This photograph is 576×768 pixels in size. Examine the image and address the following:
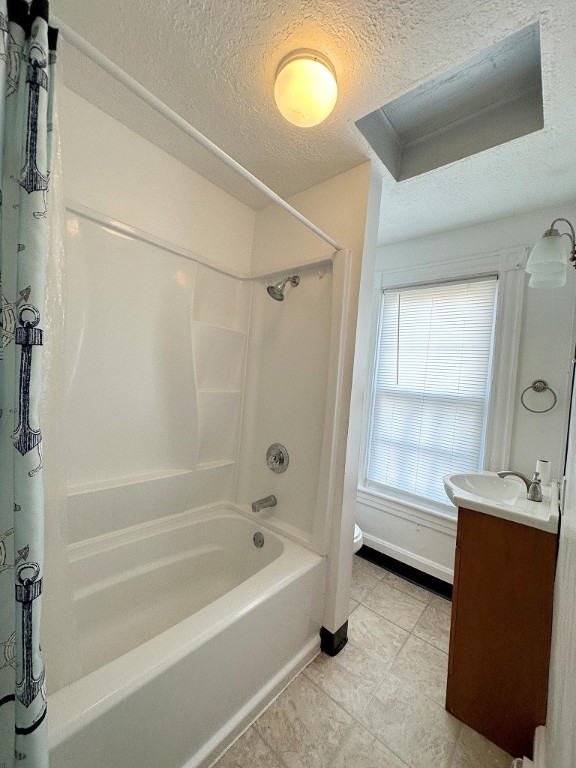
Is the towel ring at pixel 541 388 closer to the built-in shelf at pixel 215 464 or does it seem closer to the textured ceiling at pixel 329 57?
the textured ceiling at pixel 329 57

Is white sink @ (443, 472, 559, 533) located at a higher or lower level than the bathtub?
higher

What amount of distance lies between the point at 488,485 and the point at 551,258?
1.16 m

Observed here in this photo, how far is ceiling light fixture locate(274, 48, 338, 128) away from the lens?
0.93m

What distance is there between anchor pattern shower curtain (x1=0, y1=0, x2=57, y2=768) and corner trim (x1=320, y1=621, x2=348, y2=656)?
1229mm

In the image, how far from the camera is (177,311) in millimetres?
1593

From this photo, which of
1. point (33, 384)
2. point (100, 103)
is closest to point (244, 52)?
point (100, 103)

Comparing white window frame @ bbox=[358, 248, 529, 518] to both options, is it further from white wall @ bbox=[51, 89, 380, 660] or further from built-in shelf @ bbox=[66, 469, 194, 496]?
built-in shelf @ bbox=[66, 469, 194, 496]

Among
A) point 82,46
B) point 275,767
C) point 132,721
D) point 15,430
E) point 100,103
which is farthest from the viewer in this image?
point 100,103

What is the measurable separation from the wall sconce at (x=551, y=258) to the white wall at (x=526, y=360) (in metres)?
0.39

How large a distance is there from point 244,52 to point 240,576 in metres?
2.32

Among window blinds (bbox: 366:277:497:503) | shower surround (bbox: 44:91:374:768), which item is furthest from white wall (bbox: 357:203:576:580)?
shower surround (bbox: 44:91:374:768)

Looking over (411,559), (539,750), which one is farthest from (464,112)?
(411,559)

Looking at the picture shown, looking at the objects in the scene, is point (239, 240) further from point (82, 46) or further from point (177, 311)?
point (82, 46)

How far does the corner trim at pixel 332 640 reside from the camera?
1422 millimetres
